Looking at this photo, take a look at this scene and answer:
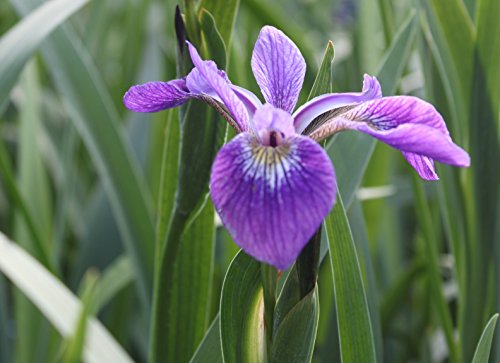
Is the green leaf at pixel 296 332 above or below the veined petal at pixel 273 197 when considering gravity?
below

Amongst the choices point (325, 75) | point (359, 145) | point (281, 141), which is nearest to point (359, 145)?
point (359, 145)

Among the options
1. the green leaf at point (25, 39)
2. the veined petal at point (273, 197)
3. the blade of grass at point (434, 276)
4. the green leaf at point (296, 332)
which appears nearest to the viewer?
the veined petal at point (273, 197)

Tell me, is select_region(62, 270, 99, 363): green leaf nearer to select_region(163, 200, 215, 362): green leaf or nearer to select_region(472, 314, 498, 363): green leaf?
select_region(163, 200, 215, 362): green leaf

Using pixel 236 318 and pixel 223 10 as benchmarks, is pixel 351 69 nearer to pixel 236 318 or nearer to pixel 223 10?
pixel 223 10

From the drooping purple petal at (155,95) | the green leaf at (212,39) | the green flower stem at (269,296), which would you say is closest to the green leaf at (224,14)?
the green leaf at (212,39)

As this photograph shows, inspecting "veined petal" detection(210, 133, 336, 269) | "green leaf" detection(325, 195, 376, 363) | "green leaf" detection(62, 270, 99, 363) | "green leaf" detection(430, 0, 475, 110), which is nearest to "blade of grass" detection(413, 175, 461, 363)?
"green leaf" detection(430, 0, 475, 110)

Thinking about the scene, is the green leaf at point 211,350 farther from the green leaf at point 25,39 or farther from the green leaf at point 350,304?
the green leaf at point 25,39
